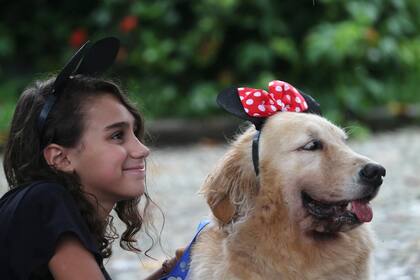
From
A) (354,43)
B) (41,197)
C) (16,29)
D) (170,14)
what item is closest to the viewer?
(41,197)

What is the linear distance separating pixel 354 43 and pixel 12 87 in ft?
18.7

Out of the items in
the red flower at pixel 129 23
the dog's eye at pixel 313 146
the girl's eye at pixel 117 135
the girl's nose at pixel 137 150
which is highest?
the girl's eye at pixel 117 135

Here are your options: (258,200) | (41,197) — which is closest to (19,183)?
(41,197)

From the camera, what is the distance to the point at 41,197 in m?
2.96

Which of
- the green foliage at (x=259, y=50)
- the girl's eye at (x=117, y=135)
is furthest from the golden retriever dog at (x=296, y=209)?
the green foliage at (x=259, y=50)

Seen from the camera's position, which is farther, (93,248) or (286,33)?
(286,33)

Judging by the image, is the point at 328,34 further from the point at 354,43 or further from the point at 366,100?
the point at 366,100

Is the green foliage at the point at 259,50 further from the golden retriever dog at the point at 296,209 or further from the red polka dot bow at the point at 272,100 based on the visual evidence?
the golden retriever dog at the point at 296,209

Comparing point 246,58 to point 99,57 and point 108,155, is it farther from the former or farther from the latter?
point 108,155

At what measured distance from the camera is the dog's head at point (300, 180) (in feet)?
9.95

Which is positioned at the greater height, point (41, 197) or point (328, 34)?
point (41, 197)

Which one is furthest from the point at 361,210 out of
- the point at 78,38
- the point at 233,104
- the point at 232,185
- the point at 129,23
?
the point at 78,38

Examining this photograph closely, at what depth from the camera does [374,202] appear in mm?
6965

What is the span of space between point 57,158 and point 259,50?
8976mm
